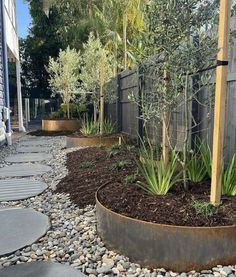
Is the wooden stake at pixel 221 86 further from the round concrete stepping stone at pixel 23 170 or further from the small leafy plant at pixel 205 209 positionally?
the round concrete stepping stone at pixel 23 170

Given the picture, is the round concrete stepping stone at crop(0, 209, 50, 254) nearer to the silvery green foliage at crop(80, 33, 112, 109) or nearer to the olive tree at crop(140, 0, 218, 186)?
the olive tree at crop(140, 0, 218, 186)

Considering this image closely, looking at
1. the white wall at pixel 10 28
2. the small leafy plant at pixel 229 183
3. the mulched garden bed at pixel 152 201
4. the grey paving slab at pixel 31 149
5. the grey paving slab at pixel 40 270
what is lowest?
the grey paving slab at pixel 40 270

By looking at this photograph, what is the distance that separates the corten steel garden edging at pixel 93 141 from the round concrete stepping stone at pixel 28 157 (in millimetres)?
730

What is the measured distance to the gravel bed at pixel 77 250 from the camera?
7.87 ft

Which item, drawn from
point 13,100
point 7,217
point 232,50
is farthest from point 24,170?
point 13,100

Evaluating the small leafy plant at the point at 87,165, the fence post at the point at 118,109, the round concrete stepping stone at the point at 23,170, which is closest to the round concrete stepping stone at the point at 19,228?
the small leafy plant at the point at 87,165

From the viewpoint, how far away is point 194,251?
2344 millimetres

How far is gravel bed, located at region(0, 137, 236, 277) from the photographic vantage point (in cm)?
240

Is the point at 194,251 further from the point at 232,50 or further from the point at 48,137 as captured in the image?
the point at 48,137

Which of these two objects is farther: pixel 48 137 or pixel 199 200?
pixel 48 137

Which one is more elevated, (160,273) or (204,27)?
(204,27)

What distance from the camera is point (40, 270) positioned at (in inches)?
95.5

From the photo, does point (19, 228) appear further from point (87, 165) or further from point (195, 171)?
point (87, 165)

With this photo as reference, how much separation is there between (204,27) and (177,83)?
55cm
